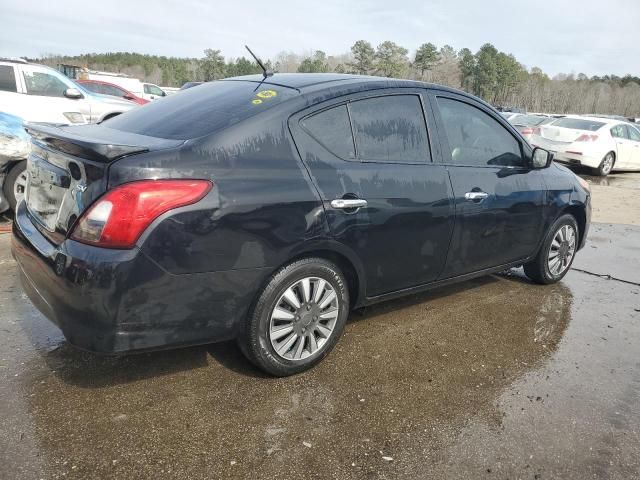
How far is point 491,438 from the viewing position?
8.21 ft

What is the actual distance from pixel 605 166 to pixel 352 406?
1338 centimetres

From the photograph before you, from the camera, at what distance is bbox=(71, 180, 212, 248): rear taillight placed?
7.38 feet

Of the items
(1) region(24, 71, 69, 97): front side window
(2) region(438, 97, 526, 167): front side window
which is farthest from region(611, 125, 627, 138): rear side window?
(1) region(24, 71, 69, 97): front side window

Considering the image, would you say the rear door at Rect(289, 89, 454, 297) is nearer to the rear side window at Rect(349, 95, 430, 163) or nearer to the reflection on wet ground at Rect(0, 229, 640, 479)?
the rear side window at Rect(349, 95, 430, 163)

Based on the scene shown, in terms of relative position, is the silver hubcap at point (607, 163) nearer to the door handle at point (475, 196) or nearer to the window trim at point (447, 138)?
the window trim at point (447, 138)

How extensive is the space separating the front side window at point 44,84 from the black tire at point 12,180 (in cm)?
254

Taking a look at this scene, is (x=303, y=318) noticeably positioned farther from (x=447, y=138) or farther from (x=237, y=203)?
(x=447, y=138)

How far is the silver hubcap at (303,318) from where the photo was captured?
9.12 feet

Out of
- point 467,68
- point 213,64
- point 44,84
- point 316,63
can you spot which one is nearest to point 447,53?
point 467,68

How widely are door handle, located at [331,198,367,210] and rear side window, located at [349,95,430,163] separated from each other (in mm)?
281

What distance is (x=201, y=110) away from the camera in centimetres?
294

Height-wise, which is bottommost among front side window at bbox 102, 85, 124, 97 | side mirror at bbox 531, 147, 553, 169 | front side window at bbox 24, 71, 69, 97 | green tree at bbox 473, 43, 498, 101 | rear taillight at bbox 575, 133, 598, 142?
rear taillight at bbox 575, 133, 598, 142

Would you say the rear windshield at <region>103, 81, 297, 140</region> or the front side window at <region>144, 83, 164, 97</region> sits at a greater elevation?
the front side window at <region>144, 83, 164, 97</region>

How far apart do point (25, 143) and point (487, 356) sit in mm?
5248
